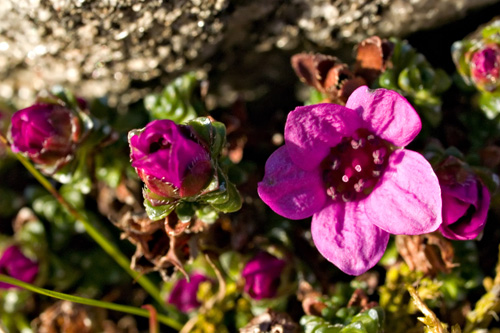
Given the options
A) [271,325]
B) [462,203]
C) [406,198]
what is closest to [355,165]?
[406,198]

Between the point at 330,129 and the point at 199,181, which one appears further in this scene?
the point at 330,129

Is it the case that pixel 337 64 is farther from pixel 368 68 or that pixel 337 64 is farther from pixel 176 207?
pixel 176 207

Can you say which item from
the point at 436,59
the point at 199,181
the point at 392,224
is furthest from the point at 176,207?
the point at 436,59

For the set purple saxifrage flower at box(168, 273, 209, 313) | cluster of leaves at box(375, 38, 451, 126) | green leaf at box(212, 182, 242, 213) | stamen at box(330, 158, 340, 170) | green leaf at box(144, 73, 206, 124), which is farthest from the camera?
purple saxifrage flower at box(168, 273, 209, 313)

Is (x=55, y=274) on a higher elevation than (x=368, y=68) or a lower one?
lower

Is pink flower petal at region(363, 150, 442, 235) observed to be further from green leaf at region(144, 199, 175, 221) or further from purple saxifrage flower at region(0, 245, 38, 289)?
purple saxifrage flower at region(0, 245, 38, 289)

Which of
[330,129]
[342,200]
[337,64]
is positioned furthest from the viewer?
[337,64]

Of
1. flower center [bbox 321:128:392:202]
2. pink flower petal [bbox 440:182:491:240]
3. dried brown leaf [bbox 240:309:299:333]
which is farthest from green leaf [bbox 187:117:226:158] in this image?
pink flower petal [bbox 440:182:491:240]
